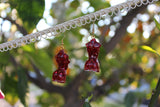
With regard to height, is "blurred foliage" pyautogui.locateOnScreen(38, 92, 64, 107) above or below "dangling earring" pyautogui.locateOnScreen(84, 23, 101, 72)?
above

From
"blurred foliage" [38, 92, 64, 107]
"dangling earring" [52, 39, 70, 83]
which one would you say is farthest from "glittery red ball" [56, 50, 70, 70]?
"blurred foliage" [38, 92, 64, 107]

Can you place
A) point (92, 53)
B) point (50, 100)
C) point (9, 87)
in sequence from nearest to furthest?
1. point (92, 53)
2. point (9, 87)
3. point (50, 100)

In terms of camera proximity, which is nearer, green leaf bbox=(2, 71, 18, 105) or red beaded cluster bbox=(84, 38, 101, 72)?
red beaded cluster bbox=(84, 38, 101, 72)

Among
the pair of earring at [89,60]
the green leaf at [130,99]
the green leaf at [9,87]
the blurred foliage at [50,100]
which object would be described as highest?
the blurred foliage at [50,100]

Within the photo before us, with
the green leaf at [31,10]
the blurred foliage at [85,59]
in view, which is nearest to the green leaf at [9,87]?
the blurred foliage at [85,59]

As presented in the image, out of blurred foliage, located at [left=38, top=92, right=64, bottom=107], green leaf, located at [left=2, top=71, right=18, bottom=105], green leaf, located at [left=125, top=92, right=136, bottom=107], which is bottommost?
green leaf, located at [left=125, top=92, right=136, bottom=107]

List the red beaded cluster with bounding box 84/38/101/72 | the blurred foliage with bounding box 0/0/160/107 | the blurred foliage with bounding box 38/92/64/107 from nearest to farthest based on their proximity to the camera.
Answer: the red beaded cluster with bounding box 84/38/101/72
the blurred foliage with bounding box 0/0/160/107
the blurred foliage with bounding box 38/92/64/107

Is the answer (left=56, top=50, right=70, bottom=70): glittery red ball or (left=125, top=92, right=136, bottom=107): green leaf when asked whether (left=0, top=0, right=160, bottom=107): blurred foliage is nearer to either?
(left=125, top=92, right=136, bottom=107): green leaf

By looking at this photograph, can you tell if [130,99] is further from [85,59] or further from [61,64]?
[61,64]

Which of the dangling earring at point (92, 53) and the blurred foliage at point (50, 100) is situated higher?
the blurred foliage at point (50, 100)

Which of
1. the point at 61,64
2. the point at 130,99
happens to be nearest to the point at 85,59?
the point at 130,99

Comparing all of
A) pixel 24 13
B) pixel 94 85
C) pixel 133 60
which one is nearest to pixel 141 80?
pixel 133 60

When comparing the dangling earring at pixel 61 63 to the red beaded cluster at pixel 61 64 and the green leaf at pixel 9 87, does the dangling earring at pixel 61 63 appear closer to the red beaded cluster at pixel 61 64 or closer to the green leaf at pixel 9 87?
the red beaded cluster at pixel 61 64
